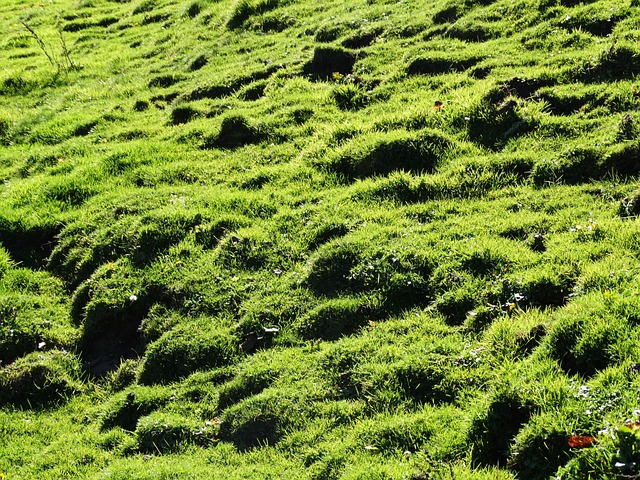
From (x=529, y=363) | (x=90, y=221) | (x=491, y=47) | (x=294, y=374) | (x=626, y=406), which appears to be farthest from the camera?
(x=491, y=47)

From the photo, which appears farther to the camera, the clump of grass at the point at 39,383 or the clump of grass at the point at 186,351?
the clump of grass at the point at 39,383

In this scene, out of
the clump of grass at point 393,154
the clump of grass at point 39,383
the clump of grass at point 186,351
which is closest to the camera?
the clump of grass at point 186,351

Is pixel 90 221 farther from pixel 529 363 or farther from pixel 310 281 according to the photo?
pixel 529 363

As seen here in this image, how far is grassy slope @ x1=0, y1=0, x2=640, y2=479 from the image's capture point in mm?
6012

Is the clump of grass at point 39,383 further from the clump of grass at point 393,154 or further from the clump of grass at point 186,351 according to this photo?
the clump of grass at point 393,154

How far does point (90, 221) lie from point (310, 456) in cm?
661

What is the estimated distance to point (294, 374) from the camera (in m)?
7.25

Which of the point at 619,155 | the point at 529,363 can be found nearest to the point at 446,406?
the point at 529,363

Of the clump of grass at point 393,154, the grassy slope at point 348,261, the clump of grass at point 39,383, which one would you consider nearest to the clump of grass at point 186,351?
the grassy slope at point 348,261

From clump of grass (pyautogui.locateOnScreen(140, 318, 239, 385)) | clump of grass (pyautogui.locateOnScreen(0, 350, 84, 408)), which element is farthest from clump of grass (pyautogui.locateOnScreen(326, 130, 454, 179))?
clump of grass (pyautogui.locateOnScreen(0, 350, 84, 408))

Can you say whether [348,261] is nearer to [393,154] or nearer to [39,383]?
[393,154]

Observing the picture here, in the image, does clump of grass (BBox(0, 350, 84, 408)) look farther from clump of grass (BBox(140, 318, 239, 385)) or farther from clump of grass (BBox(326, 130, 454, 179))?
clump of grass (BBox(326, 130, 454, 179))

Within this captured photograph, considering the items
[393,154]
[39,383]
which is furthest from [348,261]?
[39,383]

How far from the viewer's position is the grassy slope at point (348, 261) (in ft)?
19.7
